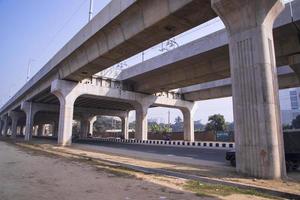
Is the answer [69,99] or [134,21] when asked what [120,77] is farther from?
[134,21]

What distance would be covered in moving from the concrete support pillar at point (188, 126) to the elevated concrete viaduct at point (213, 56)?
10.6m

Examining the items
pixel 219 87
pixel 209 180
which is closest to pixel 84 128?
Answer: pixel 219 87

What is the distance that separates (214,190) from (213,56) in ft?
50.9

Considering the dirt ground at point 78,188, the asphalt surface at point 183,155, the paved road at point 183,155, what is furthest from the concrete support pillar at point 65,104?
the dirt ground at point 78,188

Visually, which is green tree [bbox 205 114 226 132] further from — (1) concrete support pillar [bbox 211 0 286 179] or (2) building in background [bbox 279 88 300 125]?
(2) building in background [bbox 279 88 300 125]

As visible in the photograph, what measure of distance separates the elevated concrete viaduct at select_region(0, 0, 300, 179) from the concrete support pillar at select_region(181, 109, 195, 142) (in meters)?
10.6

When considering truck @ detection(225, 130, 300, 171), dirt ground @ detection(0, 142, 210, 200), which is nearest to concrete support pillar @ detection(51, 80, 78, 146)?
dirt ground @ detection(0, 142, 210, 200)

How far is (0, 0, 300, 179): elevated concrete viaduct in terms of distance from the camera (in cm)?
949

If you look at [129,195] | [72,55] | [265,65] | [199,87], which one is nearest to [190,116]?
[199,87]

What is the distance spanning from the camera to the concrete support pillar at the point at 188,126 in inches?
1542

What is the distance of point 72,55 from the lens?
22844mm

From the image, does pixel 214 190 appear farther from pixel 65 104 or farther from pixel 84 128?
pixel 84 128

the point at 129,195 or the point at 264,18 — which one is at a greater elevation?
the point at 264,18

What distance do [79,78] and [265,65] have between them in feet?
69.2
